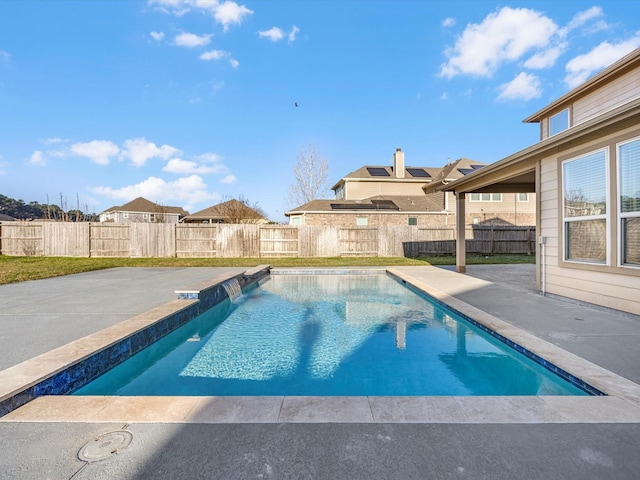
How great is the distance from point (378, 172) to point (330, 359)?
2291 centimetres

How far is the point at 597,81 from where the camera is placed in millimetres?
8445

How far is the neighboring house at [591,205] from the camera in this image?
173 inches

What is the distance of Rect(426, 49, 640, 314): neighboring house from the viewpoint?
4.40 metres

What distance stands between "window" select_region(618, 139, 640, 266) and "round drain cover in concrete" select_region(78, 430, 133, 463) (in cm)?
607

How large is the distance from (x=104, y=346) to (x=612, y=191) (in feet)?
22.2

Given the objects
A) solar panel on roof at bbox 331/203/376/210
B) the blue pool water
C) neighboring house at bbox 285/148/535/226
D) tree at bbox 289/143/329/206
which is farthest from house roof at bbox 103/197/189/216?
the blue pool water

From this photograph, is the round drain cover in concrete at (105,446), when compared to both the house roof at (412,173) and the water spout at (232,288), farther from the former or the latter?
the house roof at (412,173)

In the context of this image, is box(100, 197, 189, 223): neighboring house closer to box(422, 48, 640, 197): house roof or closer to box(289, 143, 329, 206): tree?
box(289, 143, 329, 206): tree

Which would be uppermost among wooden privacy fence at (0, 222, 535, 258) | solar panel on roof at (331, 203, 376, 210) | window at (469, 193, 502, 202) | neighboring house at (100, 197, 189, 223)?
neighboring house at (100, 197, 189, 223)

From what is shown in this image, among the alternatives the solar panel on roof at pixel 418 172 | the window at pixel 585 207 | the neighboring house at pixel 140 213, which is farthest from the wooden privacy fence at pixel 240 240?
the neighboring house at pixel 140 213

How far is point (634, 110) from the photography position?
3.97 metres

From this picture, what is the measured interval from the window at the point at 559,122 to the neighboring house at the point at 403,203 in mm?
9982

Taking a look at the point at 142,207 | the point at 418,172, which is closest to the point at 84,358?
the point at 418,172

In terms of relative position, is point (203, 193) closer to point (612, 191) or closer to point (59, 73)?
point (59, 73)
